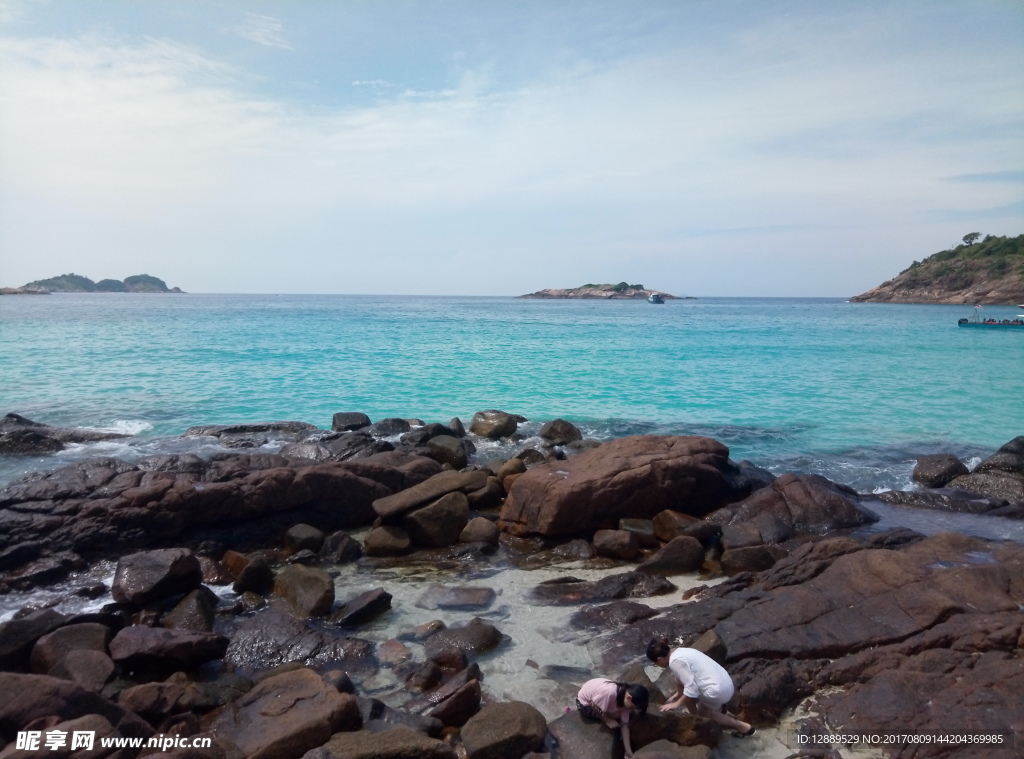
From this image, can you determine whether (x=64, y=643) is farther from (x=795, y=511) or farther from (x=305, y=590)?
(x=795, y=511)

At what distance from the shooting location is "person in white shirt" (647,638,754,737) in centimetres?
606

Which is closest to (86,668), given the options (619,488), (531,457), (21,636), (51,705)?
(21,636)

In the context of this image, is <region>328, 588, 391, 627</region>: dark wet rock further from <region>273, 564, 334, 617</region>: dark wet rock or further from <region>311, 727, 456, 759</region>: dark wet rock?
<region>311, 727, 456, 759</region>: dark wet rock

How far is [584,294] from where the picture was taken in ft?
579

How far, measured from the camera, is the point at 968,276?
3745 inches

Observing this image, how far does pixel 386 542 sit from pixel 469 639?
3265 millimetres

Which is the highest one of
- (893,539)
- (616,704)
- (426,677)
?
(893,539)

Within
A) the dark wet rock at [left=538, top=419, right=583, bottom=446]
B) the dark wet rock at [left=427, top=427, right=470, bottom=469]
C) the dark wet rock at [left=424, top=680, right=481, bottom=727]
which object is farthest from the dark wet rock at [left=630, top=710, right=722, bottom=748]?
the dark wet rock at [left=538, top=419, right=583, bottom=446]

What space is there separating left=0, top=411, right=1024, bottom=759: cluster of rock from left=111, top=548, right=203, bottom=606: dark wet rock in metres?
0.03

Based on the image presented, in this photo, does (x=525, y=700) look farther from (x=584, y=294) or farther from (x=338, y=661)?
(x=584, y=294)

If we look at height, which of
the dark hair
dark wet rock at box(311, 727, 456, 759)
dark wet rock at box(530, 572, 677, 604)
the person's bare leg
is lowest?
dark wet rock at box(530, 572, 677, 604)

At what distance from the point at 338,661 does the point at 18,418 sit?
1520 cm

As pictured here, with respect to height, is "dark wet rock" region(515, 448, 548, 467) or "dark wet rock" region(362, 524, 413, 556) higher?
"dark wet rock" region(515, 448, 548, 467)

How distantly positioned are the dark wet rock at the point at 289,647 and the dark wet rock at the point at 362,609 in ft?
1.36
